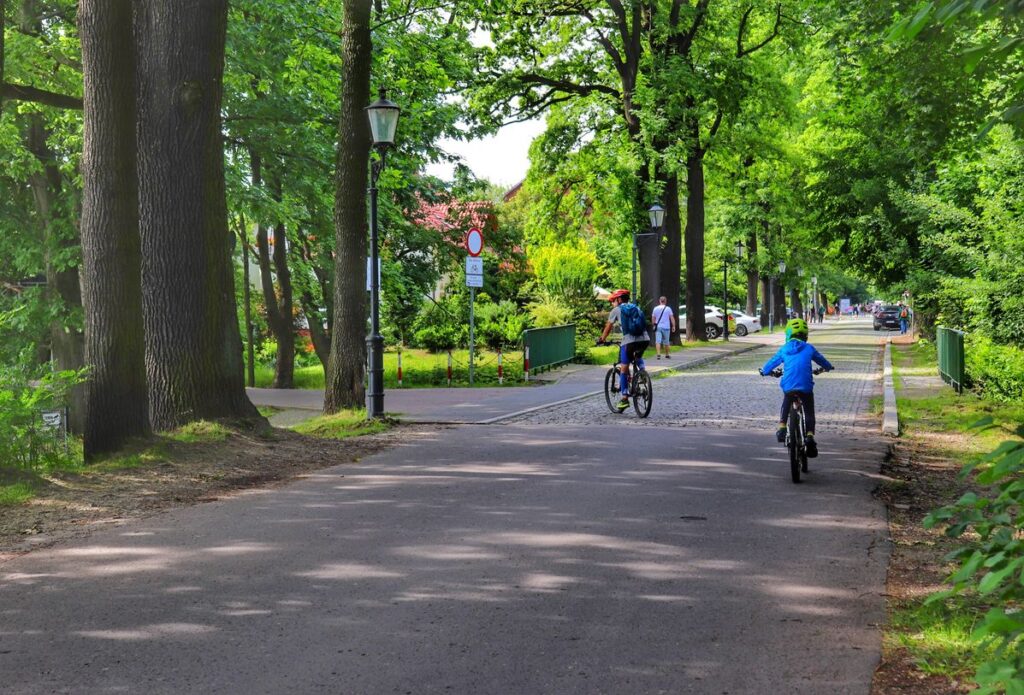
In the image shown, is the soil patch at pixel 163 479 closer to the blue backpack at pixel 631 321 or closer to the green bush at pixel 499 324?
the blue backpack at pixel 631 321

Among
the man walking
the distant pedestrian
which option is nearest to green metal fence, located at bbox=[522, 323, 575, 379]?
the man walking

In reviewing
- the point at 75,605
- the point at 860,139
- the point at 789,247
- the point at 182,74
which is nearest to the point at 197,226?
the point at 182,74

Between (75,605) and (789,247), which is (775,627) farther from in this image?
(789,247)

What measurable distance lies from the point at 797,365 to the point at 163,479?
624cm

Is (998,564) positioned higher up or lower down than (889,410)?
higher up

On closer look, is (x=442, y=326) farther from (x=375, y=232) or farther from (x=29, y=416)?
(x=29, y=416)

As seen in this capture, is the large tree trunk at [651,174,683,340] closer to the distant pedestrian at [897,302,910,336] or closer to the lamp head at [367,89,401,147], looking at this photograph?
the lamp head at [367,89,401,147]

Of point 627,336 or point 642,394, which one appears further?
point 627,336

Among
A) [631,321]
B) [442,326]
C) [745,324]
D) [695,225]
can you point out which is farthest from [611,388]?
[745,324]

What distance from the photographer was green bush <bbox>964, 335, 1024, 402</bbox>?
15250mm

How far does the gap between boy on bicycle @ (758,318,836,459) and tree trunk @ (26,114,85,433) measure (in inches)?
637

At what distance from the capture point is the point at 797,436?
32.9 ft

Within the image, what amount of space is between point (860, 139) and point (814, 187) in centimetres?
287

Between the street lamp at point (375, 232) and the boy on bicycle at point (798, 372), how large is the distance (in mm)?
6556
